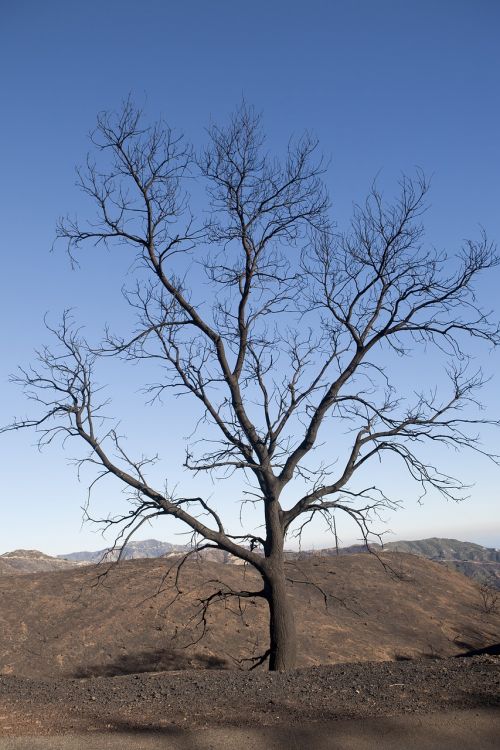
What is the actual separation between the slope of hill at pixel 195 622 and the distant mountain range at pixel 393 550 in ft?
5.14

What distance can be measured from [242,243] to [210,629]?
1442 centimetres

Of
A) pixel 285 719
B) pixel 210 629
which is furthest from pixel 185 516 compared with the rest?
pixel 210 629

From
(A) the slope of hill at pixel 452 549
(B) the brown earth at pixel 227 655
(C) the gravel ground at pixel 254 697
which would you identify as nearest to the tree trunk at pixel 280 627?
(B) the brown earth at pixel 227 655

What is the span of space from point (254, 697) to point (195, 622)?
53.7 ft

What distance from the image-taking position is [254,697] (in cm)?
878

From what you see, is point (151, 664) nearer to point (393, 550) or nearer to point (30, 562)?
point (393, 550)

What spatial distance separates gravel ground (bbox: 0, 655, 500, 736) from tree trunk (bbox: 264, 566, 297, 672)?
161 cm

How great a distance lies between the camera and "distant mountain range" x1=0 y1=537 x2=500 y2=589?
44.4 m

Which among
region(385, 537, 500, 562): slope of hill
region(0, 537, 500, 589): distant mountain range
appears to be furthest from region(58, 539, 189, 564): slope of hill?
region(385, 537, 500, 562): slope of hill

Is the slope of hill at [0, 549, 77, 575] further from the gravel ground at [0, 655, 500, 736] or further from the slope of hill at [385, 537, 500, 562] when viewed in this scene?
the slope of hill at [385, 537, 500, 562]

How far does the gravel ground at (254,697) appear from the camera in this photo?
26.0ft

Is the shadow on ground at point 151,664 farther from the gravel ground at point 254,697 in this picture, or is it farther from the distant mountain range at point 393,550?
the gravel ground at point 254,697

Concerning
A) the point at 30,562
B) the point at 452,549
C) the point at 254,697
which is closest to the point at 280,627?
the point at 254,697

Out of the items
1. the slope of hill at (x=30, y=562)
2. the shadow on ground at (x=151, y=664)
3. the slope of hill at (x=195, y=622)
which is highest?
the slope of hill at (x=30, y=562)
